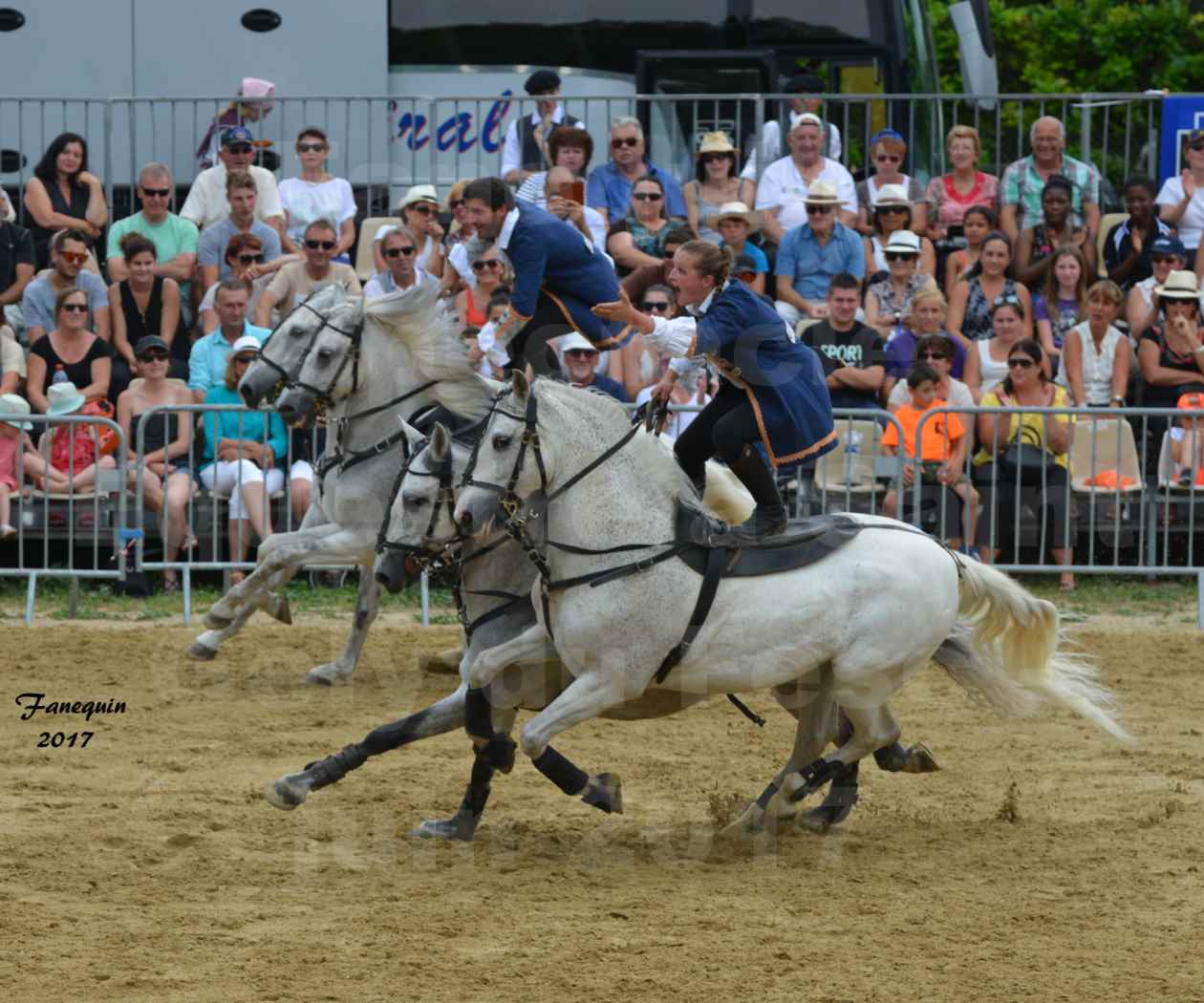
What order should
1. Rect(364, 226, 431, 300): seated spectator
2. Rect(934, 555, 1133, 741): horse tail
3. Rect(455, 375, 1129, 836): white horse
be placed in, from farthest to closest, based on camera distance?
Rect(364, 226, 431, 300): seated spectator → Rect(934, 555, 1133, 741): horse tail → Rect(455, 375, 1129, 836): white horse

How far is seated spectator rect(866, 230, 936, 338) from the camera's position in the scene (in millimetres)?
13625

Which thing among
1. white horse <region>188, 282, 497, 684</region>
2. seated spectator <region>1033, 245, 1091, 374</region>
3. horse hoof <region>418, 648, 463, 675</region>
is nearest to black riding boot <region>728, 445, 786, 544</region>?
white horse <region>188, 282, 497, 684</region>

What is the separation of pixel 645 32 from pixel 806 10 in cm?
129

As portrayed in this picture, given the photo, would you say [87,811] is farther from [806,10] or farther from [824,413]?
[806,10]

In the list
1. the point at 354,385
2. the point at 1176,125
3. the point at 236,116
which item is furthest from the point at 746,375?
the point at 1176,125

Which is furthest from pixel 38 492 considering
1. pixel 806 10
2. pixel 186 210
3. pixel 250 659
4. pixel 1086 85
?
pixel 1086 85

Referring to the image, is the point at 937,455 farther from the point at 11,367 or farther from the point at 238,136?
the point at 11,367

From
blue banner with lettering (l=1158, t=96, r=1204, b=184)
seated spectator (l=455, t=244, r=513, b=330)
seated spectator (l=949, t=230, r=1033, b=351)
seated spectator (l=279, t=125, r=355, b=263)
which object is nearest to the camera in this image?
seated spectator (l=455, t=244, r=513, b=330)

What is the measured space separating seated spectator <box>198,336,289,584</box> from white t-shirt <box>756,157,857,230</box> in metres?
4.27

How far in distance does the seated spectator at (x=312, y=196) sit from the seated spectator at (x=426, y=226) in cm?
65

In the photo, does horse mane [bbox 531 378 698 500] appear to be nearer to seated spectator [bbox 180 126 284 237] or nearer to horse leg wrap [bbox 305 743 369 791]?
horse leg wrap [bbox 305 743 369 791]

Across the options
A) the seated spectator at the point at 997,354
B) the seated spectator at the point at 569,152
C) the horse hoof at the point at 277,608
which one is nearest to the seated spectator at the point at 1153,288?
the seated spectator at the point at 997,354

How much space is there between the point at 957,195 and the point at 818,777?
27.0 feet

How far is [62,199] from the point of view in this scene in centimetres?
1444
